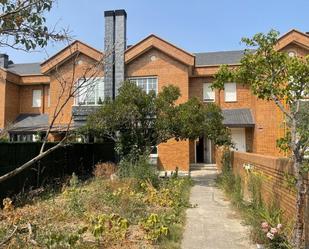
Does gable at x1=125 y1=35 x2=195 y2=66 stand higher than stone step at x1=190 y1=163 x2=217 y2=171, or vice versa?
gable at x1=125 y1=35 x2=195 y2=66

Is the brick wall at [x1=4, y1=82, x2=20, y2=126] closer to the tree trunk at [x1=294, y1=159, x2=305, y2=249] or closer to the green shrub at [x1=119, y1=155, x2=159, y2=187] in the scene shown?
the green shrub at [x1=119, y1=155, x2=159, y2=187]

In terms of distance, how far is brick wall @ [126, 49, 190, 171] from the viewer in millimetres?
25375

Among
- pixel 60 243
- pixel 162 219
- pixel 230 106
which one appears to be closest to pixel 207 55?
pixel 230 106

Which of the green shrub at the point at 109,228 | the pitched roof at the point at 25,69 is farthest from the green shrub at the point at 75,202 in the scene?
the pitched roof at the point at 25,69

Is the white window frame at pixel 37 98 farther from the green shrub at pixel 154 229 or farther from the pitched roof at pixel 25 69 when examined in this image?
the green shrub at pixel 154 229

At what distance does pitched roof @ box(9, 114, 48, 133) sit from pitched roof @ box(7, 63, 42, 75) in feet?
14.1

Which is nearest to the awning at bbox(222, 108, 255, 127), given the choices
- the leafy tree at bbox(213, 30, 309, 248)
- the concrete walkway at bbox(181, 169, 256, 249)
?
the concrete walkway at bbox(181, 169, 256, 249)

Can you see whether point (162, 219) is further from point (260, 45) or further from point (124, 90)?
point (124, 90)

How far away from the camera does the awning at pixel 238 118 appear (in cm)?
2527

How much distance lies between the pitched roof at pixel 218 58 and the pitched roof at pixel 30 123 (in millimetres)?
12698

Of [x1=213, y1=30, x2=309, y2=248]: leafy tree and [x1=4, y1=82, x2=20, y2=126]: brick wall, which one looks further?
[x1=4, y1=82, x2=20, y2=126]: brick wall

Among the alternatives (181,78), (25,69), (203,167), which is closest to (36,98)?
(25,69)

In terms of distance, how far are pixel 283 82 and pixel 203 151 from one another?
21.5m

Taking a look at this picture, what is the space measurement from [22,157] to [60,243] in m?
7.60
